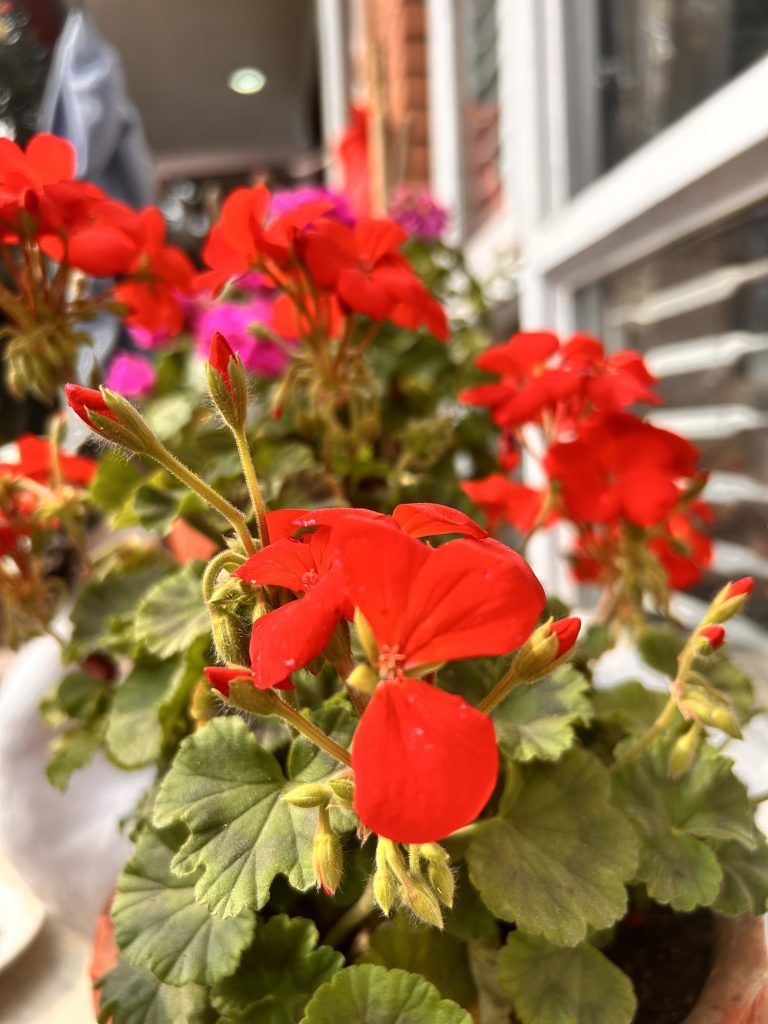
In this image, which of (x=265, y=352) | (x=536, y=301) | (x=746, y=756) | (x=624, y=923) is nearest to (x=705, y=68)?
(x=536, y=301)

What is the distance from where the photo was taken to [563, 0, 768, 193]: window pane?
74 centimetres

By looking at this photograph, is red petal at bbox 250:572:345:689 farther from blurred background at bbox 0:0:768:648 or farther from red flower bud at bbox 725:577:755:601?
blurred background at bbox 0:0:768:648

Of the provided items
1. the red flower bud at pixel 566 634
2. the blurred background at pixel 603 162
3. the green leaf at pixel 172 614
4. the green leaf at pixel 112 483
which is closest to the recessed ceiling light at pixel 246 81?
the blurred background at pixel 603 162

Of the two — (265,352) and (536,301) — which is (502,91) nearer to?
(536,301)

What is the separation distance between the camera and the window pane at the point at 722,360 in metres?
0.74

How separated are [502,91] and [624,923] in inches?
53.4

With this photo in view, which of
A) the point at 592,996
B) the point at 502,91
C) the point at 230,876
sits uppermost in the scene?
the point at 502,91

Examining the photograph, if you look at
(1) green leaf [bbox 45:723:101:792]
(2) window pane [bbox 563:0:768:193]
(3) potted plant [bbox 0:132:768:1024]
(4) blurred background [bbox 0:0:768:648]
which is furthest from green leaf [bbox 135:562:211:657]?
(2) window pane [bbox 563:0:768:193]

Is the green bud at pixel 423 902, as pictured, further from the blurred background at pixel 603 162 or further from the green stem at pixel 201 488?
the blurred background at pixel 603 162

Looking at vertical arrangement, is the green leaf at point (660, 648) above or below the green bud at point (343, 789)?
below

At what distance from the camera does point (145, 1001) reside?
1.30 ft

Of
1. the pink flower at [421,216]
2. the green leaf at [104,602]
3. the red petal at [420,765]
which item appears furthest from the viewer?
the pink flower at [421,216]

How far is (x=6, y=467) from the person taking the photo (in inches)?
21.5

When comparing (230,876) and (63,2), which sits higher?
(63,2)
